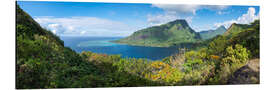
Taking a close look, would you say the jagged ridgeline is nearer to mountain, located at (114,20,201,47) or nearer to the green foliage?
mountain, located at (114,20,201,47)

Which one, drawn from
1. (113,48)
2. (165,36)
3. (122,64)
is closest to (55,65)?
(113,48)

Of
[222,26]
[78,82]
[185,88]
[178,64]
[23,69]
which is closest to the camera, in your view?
[23,69]

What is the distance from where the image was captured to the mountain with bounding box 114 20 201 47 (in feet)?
22.4

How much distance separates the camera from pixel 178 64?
6.69 m

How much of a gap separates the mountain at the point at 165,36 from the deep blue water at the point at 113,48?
206mm

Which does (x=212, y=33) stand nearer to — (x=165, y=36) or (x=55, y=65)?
(x=165, y=36)

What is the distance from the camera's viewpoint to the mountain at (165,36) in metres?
6.82

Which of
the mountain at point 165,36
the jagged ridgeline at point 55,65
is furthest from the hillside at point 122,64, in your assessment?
the mountain at point 165,36

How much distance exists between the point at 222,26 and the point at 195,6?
1.17 metres

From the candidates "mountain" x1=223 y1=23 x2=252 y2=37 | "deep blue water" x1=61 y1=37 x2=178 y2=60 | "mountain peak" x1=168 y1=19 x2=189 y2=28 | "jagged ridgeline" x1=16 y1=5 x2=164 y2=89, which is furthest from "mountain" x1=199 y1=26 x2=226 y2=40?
"jagged ridgeline" x1=16 y1=5 x2=164 y2=89

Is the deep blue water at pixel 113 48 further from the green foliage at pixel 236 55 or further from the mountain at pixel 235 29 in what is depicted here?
the mountain at pixel 235 29
